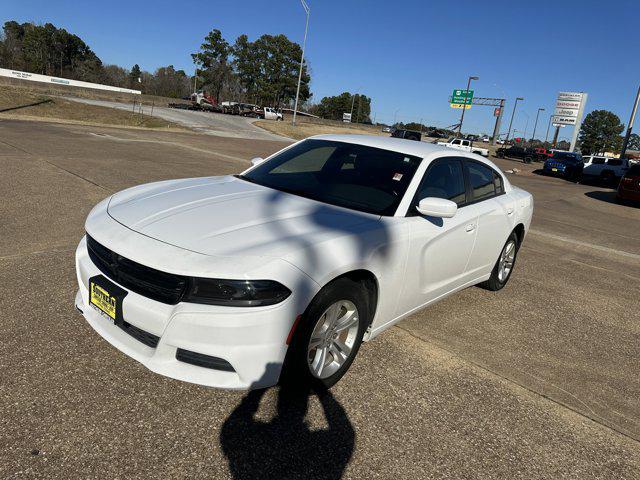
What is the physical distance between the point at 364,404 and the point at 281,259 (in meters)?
1.09

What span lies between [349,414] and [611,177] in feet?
103

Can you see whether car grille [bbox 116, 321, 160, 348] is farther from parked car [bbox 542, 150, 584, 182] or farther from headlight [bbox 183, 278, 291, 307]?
parked car [bbox 542, 150, 584, 182]

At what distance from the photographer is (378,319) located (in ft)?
10.3

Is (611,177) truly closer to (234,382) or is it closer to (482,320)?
(482,320)

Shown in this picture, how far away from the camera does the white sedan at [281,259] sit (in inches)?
91.0

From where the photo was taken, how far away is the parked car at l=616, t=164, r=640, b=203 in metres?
15.8

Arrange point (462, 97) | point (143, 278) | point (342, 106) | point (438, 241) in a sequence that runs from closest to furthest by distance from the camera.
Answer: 1. point (143, 278)
2. point (438, 241)
3. point (462, 97)
4. point (342, 106)

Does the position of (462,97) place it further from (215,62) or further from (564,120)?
(215,62)

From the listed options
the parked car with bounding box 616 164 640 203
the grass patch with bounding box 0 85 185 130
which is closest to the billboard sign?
the grass patch with bounding box 0 85 185 130

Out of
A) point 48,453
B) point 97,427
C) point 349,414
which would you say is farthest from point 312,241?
point 48,453

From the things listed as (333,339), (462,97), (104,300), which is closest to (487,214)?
(333,339)

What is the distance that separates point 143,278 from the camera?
241 cm

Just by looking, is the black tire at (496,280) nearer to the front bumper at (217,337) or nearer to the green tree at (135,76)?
the front bumper at (217,337)

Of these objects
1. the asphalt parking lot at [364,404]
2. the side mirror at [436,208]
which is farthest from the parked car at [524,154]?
the side mirror at [436,208]
